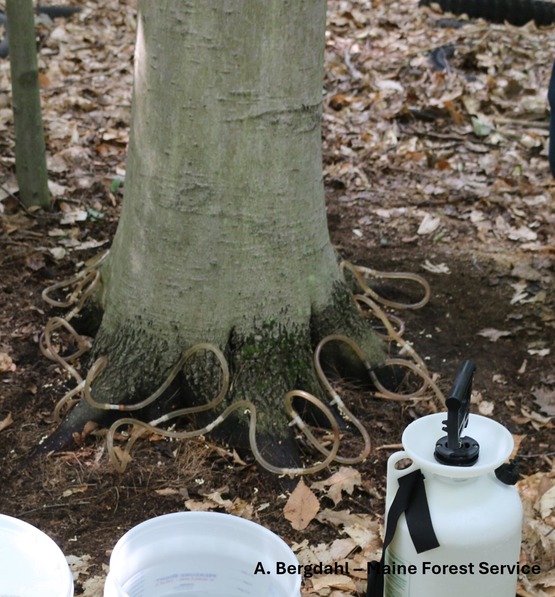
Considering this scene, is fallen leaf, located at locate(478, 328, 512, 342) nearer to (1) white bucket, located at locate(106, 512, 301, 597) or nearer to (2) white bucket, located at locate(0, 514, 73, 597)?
(1) white bucket, located at locate(106, 512, 301, 597)

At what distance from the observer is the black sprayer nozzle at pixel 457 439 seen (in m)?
2.04

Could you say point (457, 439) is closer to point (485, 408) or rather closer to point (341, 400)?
point (341, 400)

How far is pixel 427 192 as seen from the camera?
5.67 meters

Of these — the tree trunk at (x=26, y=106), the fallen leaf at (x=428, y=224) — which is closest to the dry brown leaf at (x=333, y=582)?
the fallen leaf at (x=428, y=224)

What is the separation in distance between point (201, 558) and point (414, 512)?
0.59m

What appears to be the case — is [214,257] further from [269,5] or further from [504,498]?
[504,498]

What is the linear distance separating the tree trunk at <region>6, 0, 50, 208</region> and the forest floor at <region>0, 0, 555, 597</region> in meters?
0.14

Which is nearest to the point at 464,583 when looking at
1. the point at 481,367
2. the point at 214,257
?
the point at 214,257

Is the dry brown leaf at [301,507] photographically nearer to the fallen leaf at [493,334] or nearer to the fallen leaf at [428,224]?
the fallen leaf at [493,334]

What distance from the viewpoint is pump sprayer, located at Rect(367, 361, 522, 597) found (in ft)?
6.81

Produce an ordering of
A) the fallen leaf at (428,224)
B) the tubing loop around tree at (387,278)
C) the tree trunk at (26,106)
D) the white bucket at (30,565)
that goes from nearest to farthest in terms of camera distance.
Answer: the white bucket at (30,565)
the tubing loop around tree at (387,278)
the tree trunk at (26,106)
the fallen leaf at (428,224)

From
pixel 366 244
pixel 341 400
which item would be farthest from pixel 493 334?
pixel 366 244

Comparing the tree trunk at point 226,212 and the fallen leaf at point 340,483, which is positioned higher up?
the tree trunk at point 226,212

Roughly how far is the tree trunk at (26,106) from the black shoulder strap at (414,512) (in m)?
3.35
